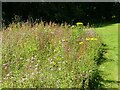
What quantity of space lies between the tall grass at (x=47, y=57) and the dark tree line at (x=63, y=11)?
7222mm

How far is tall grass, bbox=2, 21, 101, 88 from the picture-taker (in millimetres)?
6285

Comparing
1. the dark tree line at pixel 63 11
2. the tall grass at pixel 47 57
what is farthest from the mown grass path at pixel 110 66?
the dark tree line at pixel 63 11

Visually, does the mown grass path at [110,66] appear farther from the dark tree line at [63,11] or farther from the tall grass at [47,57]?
the dark tree line at [63,11]

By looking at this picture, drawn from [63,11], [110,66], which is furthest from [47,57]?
[63,11]

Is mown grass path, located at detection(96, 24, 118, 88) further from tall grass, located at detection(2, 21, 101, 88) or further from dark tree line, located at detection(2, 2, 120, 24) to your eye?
dark tree line, located at detection(2, 2, 120, 24)

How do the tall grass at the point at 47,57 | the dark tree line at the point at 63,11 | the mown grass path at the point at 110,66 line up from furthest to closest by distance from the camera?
the dark tree line at the point at 63,11, the mown grass path at the point at 110,66, the tall grass at the point at 47,57

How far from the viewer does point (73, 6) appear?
834 inches

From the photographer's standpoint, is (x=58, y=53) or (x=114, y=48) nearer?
(x=58, y=53)

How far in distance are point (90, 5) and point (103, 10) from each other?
4.39 feet

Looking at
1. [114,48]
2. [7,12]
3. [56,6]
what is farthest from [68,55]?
[56,6]

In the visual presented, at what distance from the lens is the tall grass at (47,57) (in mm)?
6285

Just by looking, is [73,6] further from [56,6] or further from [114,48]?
[114,48]

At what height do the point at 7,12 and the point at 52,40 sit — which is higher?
the point at 7,12

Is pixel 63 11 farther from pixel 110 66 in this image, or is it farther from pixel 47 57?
pixel 47 57
